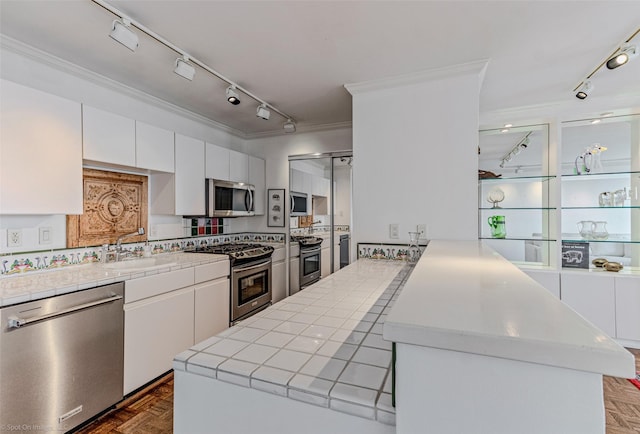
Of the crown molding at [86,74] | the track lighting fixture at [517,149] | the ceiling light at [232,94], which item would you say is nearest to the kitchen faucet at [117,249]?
the crown molding at [86,74]

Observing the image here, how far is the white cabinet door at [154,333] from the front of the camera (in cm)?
210

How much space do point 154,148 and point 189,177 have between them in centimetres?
45

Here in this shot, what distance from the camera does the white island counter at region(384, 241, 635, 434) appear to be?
484 millimetres

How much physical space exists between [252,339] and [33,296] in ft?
4.67

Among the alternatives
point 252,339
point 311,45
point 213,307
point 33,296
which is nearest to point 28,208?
point 33,296

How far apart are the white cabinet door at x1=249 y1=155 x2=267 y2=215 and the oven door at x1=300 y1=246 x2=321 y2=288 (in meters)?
0.84

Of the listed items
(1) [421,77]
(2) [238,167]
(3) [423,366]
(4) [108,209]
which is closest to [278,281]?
(2) [238,167]

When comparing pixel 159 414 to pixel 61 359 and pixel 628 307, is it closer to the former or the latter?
pixel 61 359

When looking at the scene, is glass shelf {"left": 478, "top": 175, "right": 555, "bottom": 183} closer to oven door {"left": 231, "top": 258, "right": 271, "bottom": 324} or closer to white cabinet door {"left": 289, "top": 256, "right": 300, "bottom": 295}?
white cabinet door {"left": 289, "top": 256, "right": 300, "bottom": 295}

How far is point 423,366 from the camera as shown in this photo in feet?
1.86

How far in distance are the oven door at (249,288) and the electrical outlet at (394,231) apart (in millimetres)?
1580

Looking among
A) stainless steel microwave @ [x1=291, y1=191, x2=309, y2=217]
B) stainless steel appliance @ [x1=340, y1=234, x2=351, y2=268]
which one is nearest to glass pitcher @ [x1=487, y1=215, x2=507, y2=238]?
stainless steel appliance @ [x1=340, y1=234, x2=351, y2=268]

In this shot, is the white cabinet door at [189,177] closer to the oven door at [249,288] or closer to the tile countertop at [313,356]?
the oven door at [249,288]

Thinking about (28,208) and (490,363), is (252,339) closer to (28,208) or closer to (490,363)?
(490,363)
